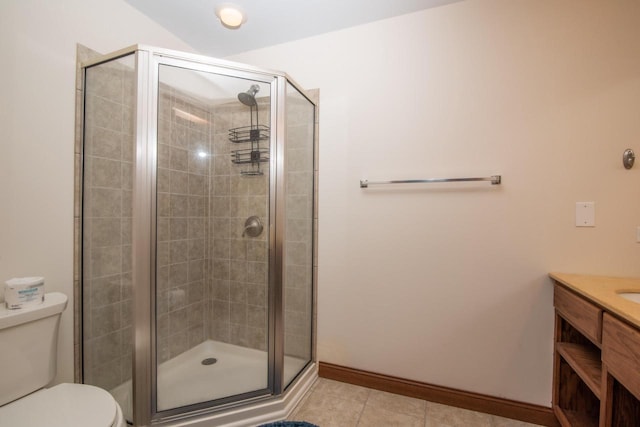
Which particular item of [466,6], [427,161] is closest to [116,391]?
[427,161]

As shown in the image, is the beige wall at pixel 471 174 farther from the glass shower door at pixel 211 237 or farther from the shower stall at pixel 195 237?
the glass shower door at pixel 211 237

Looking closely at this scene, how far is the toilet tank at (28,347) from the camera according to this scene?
1.03m

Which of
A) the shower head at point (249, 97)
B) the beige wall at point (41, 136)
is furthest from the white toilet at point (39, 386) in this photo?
the shower head at point (249, 97)

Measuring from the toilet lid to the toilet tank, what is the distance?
0.19 ft

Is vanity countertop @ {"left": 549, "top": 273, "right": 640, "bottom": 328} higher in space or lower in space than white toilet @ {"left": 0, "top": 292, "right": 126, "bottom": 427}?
higher

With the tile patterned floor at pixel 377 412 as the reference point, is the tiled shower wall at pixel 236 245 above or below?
above

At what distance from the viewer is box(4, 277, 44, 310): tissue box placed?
109cm

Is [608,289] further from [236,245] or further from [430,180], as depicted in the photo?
[236,245]

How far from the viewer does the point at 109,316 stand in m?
1.40

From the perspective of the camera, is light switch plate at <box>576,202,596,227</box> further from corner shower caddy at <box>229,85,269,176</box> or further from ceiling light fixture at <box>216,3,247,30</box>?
ceiling light fixture at <box>216,3,247,30</box>

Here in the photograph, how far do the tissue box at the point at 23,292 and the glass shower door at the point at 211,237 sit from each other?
16.7 inches

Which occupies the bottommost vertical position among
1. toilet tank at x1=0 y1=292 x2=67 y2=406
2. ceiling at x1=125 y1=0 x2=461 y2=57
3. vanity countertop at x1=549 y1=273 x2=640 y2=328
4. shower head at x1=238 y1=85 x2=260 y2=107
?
toilet tank at x1=0 y1=292 x2=67 y2=406

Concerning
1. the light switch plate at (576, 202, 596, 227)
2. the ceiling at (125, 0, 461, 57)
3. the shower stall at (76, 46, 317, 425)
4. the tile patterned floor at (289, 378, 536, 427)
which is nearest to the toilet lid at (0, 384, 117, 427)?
the shower stall at (76, 46, 317, 425)

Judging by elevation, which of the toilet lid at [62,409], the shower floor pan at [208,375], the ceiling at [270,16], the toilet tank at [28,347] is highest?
the ceiling at [270,16]
